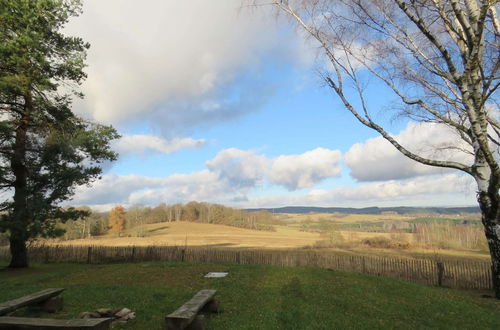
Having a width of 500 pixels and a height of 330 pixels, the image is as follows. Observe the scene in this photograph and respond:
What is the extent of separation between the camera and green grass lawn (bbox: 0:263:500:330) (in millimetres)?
5895

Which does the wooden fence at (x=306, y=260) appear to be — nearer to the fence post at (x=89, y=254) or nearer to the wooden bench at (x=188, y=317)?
the fence post at (x=89, y=254)

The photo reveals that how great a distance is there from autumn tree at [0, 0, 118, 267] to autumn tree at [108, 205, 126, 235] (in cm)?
4989

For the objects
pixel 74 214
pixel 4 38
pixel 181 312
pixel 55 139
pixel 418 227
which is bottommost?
pixel 418 227

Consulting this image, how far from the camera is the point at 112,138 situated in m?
15.8

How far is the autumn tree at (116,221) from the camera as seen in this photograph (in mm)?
62250

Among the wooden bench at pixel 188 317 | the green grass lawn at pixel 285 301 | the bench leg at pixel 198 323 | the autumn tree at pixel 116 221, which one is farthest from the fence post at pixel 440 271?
the autumn tree at pixel 116 221

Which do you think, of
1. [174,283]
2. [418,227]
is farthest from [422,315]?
[418,227]

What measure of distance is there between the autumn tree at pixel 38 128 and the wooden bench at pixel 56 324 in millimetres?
9998

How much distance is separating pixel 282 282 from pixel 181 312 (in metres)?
6.14

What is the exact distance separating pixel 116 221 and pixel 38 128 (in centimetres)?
5185

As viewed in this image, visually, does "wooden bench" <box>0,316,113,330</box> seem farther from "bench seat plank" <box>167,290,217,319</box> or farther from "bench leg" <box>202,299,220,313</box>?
"bench leg" <box>202,299,220,313</box>

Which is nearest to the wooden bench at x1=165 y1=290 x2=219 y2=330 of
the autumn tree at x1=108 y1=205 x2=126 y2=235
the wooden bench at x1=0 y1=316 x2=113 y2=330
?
the wooden bench at x1=0 y1=316 x2=113 y2=330

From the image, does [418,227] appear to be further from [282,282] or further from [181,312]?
[181,312]

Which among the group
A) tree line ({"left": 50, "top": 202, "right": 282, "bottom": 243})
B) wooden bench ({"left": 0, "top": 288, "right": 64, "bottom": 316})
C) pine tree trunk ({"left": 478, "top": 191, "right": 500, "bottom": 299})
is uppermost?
pine tree trunk ({"left": 478, "top": 191, "right": 500, "bottom": 299})
